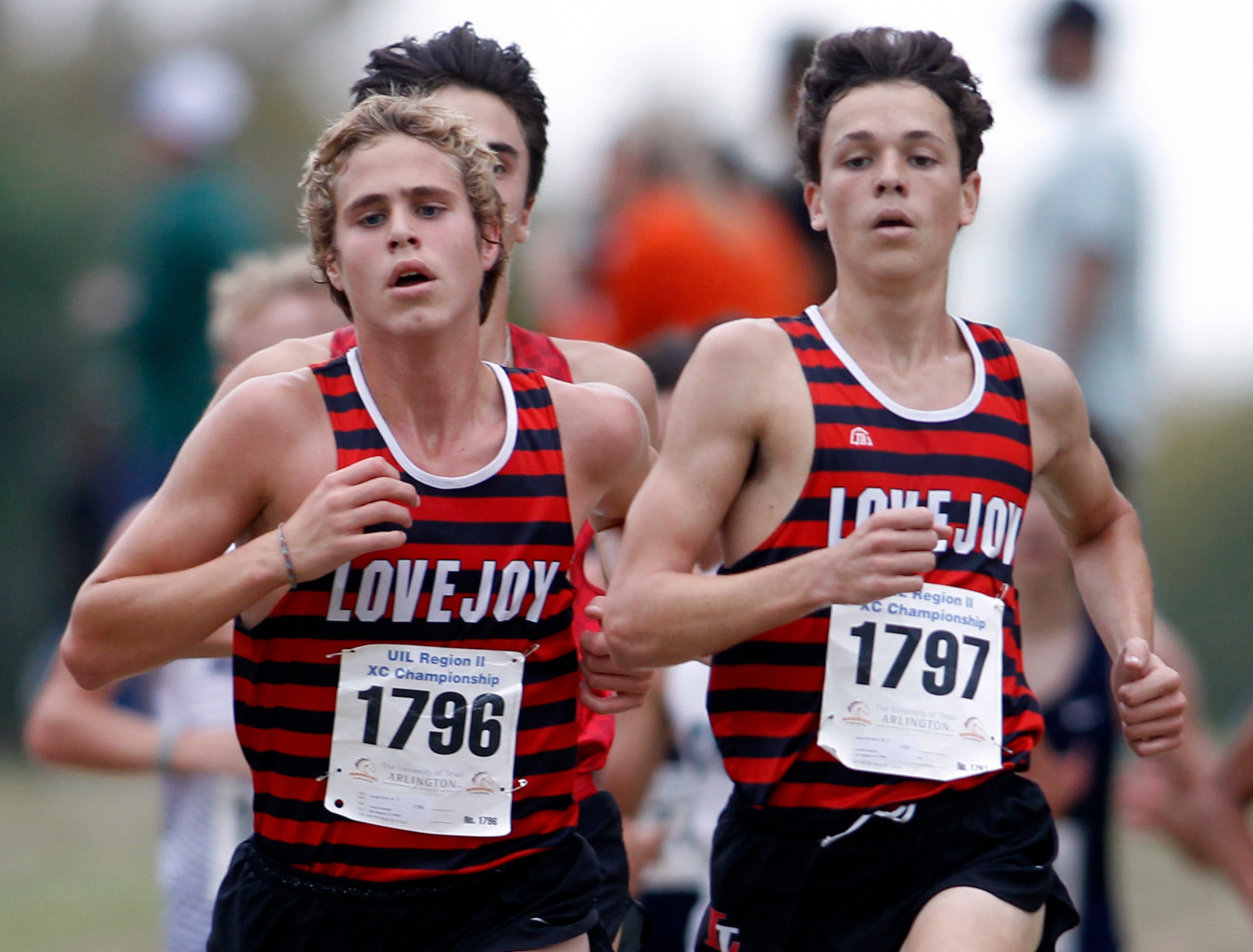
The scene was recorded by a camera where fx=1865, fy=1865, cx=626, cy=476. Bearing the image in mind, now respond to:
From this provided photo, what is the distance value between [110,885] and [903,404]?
292 inches

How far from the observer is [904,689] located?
3756mm

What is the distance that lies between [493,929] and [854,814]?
0.77m

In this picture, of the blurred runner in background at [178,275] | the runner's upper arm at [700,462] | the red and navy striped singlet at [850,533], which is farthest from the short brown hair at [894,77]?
the blurred runner in background at [178,275]

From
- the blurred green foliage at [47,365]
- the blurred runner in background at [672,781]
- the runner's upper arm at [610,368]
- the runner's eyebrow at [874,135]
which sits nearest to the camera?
the runner's eyebrow at [874,135]

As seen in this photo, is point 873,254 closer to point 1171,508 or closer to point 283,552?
point 283,552

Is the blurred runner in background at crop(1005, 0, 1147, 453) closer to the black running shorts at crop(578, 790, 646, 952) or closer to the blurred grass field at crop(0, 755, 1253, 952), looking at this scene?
the blurred grass field at crop(0, 755, 1253, 952)

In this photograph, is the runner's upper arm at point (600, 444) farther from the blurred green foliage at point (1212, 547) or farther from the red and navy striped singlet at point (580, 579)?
the blurred green foliage at point (1212, 547)

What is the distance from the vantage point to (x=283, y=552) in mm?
3348

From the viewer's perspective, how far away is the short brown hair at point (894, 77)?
4.05 m

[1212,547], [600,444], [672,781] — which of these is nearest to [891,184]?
[600,444]

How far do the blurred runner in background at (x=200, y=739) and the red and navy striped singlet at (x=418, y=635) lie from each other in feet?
5.66

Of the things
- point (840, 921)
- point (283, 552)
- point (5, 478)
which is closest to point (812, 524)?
point (840, 921)

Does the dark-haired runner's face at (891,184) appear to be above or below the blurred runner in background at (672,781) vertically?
above

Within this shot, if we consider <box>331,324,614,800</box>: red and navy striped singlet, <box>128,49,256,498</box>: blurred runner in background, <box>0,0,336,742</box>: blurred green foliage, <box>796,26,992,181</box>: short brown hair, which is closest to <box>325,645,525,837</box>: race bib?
<box>331,324,614,800</box>: red and navy striped singlet
